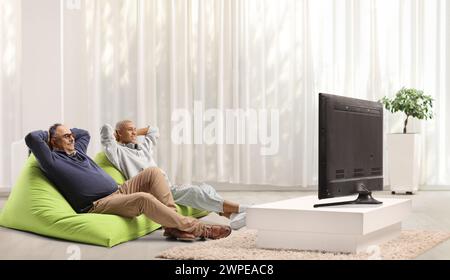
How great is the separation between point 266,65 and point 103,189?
3648 mm

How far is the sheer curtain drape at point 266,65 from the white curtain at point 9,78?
2.47ft

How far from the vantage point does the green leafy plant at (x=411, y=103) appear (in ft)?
23.9

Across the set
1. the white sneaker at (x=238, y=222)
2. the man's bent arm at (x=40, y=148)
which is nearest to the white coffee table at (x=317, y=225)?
the white sneaker at (x=238, y=222)

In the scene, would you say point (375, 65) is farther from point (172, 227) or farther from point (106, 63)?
point (172, 227)

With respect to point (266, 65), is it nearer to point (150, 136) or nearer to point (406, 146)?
point (406, 146)

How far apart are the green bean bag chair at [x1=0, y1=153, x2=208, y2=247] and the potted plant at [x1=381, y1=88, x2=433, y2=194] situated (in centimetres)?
352

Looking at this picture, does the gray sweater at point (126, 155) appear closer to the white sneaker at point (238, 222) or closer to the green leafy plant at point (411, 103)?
the white sneaker at point (238, 222)

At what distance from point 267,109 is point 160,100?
3.81ft

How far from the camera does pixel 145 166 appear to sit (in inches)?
202

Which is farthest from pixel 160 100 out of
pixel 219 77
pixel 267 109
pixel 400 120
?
pixel 400 120

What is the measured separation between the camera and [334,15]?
25.3ft

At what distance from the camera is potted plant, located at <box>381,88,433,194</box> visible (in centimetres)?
732
